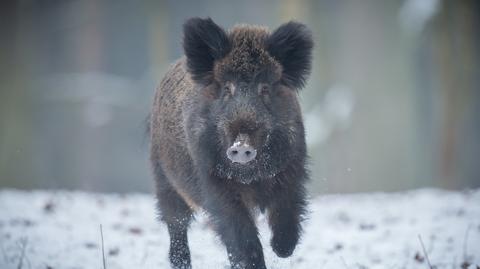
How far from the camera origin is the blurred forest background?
518 inches

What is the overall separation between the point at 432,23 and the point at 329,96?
299 cm

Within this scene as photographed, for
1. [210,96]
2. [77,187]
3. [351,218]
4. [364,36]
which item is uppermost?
[210,96]

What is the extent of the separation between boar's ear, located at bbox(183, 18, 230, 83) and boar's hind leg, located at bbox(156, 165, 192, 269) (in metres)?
1.48

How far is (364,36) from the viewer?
604 inches

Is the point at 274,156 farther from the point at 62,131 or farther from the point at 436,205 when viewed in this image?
the point at 62,131

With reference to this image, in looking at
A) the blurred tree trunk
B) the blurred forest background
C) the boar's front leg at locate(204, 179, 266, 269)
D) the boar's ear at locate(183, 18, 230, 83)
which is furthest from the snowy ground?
the blurred forest background

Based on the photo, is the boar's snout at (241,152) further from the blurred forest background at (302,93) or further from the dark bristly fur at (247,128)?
the blurred forest background at (302,93)

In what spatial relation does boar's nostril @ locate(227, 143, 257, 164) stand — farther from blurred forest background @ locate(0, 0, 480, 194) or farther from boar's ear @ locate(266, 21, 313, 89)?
blurred forest background @ locate(0, 0, 480, 194)

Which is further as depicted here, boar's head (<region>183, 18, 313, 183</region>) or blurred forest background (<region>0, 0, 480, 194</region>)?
blurred forest background (<region>0, 0, 480, 194</region>)

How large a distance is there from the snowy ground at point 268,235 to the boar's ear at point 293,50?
1.20 meters

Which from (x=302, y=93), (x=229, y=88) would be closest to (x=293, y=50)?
(x=229, y=88)

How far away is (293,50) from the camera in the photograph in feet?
15.8

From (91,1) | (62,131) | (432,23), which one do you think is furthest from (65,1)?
(432,23)

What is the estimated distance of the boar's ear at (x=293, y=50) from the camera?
4680 millimetres
